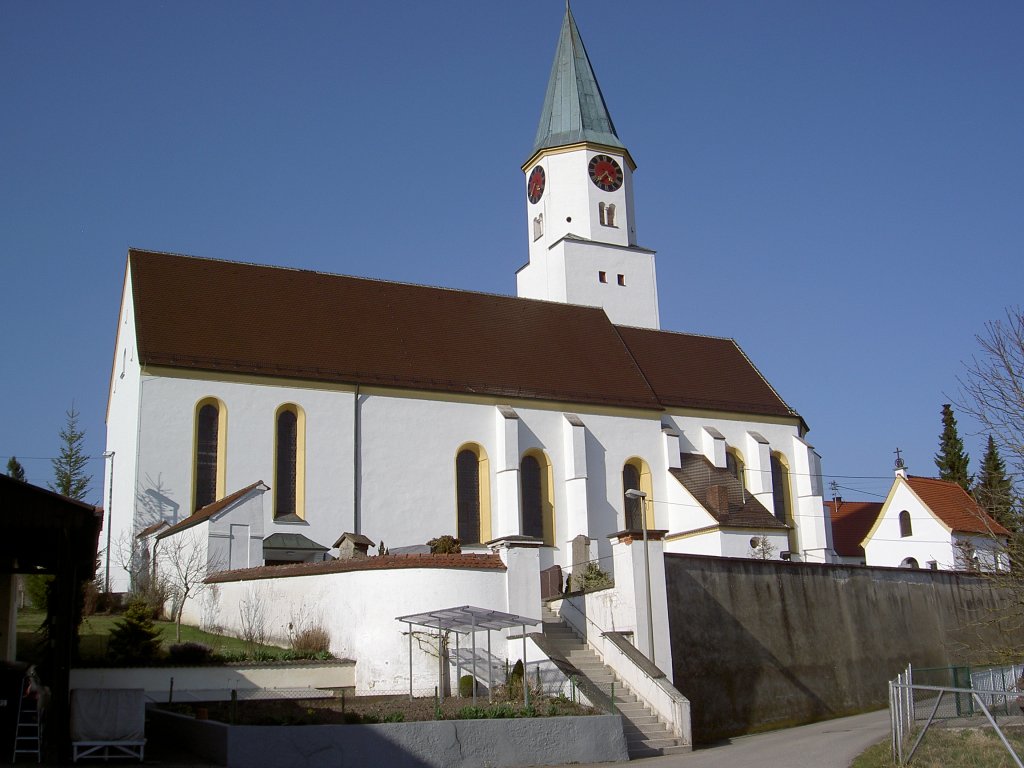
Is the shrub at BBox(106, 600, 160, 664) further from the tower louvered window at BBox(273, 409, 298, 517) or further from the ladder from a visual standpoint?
the tower louvered window at BBox(273, 409, 298, 517)

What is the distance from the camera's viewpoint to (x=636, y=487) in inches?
1524

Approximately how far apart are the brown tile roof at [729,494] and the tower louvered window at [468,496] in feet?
24.2

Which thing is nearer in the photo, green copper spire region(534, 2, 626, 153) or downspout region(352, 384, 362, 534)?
downspout region(352, 384, 362, 534)

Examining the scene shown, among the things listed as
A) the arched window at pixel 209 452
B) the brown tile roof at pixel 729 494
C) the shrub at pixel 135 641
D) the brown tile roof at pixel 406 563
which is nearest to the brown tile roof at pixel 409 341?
the arched window at pixel 209 452

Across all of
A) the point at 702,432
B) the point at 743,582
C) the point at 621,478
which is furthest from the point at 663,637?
the point at 702,432

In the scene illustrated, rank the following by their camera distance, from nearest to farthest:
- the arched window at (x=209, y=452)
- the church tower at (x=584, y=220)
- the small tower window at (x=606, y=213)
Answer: the arched window at (x=209, y=452), the church tower at (x=584, y=220), the small tower window at (x=606, y=213)

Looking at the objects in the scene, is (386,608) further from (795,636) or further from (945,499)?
(945,499)

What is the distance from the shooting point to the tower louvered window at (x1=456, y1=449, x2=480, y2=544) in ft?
115

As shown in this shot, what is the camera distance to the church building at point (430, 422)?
1247 inches

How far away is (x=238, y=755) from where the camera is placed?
1608 cm

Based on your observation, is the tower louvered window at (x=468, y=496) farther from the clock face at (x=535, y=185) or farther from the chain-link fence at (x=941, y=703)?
the clock face at (x=535, y=185)

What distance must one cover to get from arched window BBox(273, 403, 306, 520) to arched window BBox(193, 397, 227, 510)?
62.3 inches

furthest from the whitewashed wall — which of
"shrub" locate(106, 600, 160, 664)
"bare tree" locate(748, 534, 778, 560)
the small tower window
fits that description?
the small tower window

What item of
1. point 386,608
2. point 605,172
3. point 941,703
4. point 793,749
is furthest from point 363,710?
point 605,172
